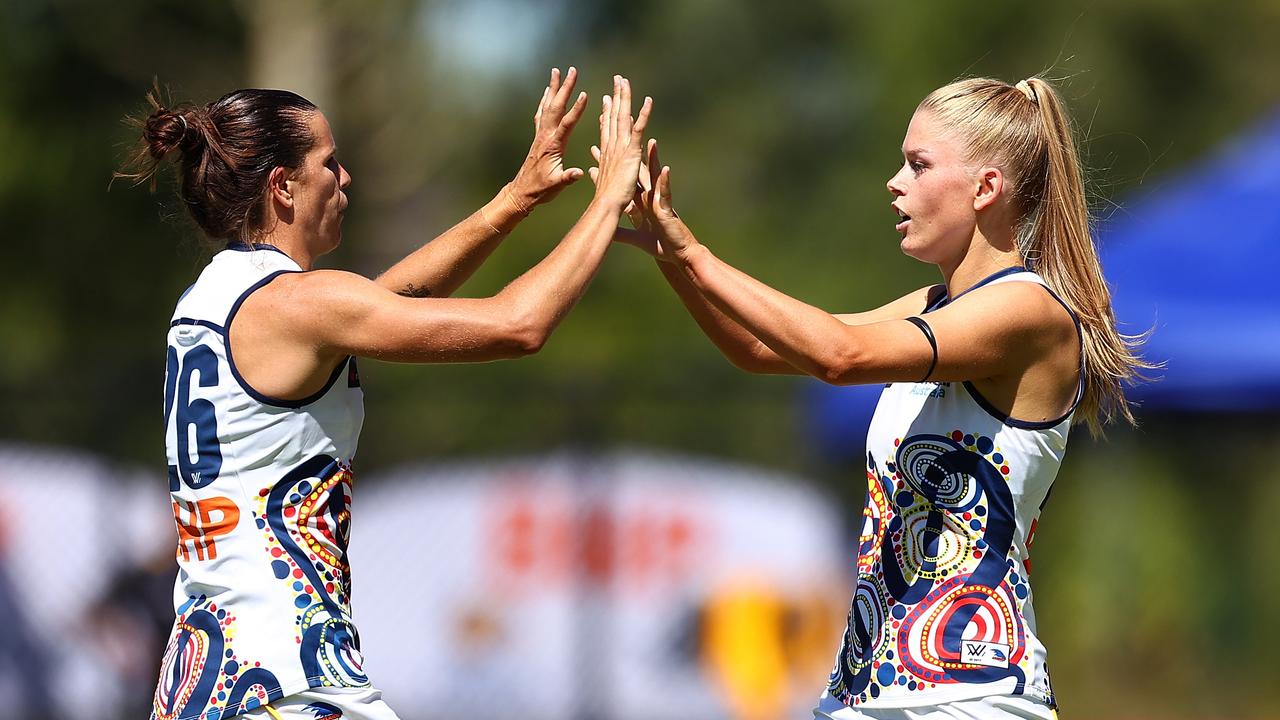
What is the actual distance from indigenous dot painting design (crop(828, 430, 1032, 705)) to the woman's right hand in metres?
0.78

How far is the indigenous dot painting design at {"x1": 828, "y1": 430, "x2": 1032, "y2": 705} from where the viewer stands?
2.78m

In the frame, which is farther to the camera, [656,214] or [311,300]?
[656,214]

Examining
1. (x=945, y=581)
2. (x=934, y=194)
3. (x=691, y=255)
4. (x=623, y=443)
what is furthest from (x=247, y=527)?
(x=623, y=443)

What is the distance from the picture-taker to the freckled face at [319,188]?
2.92 m

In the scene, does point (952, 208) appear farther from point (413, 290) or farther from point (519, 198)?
point (413, 290)

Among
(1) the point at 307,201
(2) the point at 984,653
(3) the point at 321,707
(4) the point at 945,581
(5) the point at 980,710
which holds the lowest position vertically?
(3) the point at 321,707

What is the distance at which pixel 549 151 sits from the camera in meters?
3.36

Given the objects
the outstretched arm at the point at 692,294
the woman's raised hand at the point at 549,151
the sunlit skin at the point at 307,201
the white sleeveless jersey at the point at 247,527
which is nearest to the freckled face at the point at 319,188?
the sunlit skin at the point at 307,201

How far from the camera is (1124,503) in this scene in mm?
10727

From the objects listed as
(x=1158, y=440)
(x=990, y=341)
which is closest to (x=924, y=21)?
(x=1158, y=440)

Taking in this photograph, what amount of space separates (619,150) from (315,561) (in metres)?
1.06

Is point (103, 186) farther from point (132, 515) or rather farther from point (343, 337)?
point (343, 337)

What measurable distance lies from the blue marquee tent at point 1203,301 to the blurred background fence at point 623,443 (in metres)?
0.02

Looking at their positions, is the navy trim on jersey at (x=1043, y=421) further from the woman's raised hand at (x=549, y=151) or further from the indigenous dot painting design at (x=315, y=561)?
the indigenous dot painting design at (x=315, y=561)
